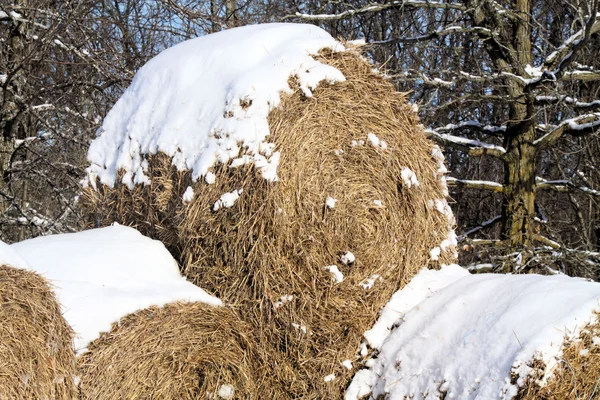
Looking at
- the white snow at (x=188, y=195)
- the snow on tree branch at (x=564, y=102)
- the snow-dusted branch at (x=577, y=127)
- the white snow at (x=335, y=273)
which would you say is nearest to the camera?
the white snow at (x=188, y=195)

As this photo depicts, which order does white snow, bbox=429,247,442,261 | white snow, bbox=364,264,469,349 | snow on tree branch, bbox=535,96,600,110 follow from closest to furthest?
white snow, bbox=364,264,469,349, white snow, bbox=429,247,442,261, snow on tree branch, bbox=535,96,600,110

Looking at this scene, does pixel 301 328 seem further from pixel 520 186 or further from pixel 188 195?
pixel 520 186

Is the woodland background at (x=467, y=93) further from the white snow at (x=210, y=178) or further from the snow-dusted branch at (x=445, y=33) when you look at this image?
the white snow at (x=210, y=178)

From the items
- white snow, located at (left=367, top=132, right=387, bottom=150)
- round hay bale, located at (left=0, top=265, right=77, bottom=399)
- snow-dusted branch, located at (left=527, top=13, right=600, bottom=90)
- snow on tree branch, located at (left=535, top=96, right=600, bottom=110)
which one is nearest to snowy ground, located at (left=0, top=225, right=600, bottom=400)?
round hay bale, located at (left=0, top=265, right=77, bottom=399)

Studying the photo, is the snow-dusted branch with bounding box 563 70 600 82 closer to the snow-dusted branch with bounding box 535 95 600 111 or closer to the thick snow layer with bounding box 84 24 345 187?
A: the snow-dusted branch with bounding box 535 95 600 111

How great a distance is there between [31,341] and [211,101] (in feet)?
5.61

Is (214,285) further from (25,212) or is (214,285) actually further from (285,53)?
(25,212)

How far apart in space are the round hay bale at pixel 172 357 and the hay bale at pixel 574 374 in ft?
4.76

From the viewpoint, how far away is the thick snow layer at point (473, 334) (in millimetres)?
3113

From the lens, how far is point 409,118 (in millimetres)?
4383

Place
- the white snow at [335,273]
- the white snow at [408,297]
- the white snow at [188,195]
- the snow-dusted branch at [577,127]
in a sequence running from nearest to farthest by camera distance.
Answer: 1. the white snow at [188,195]
2. the white snow at [335,273]
3. the white snow at [408,297]
4. the snow-dusted branch at [577,127]

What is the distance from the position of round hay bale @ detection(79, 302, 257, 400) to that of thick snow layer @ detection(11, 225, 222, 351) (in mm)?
63

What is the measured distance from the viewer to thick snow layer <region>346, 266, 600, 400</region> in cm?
311

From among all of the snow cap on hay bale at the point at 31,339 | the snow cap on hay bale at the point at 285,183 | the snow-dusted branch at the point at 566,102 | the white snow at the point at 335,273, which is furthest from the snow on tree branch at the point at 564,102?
the snow cap on hay bale at the point at 31,339
